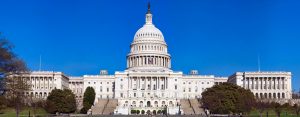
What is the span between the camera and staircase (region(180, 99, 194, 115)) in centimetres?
11084

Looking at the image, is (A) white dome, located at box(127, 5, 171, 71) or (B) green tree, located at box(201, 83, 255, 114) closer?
(B) green tree, located at box(201, 83, 255, 114)

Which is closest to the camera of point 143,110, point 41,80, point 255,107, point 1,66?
point 1,66

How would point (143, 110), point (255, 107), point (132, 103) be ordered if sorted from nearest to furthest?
point (255, 107) → point (143, 110) → point (132, 103)

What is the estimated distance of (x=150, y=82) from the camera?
143m

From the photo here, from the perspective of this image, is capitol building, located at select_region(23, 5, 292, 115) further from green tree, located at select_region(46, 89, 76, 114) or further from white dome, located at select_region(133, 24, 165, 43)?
green tree, located at select_region(46, 89, 76, 114)

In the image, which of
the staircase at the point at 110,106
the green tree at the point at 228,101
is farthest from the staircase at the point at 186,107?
the staircase at the point at 110,106

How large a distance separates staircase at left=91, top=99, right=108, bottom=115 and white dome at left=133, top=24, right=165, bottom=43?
32992 millimetres

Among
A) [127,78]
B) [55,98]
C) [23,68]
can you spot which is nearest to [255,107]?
[55,98]

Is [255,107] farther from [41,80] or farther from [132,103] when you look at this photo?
[41,80]

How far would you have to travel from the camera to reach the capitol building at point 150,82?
428 ft

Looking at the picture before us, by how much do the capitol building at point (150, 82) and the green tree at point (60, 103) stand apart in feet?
50.5

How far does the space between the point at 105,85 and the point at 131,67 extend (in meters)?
9.24

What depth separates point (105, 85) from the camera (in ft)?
498

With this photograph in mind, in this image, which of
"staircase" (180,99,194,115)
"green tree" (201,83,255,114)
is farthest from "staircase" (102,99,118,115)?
"green tree" (201,83,255,114)
